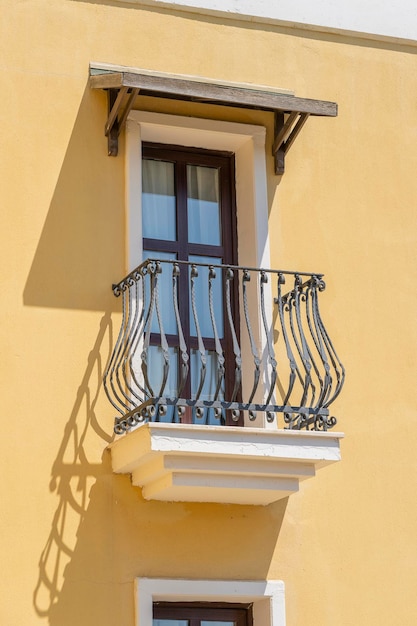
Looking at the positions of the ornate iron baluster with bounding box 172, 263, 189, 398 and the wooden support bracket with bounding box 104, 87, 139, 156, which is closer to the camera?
the ornate iron baluster with bounding box 172, 263, 189, 398

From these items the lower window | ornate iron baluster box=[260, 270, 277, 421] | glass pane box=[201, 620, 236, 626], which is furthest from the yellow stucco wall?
ornate iron baluster box=[260, 270, 277, 421]

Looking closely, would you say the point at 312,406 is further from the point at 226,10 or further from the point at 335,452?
the point at 226,10

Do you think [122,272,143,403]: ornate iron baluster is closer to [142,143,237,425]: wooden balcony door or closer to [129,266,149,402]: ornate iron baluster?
[129,266,149,402]: ornate iron baluster

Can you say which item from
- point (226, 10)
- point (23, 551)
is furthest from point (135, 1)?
point (23, 551)

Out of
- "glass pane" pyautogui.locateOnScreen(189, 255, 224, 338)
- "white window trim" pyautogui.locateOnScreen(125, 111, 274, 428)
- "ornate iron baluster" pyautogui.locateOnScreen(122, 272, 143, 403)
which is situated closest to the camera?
"ornate iron baluster" pyautogui.locateOnScreen(122, 272, 143, 403)

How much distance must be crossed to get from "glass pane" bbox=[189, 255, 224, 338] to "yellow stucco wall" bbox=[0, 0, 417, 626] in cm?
47

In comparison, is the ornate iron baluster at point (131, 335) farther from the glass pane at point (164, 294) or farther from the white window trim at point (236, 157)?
the white window trim at point (236, 157)

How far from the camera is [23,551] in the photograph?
9484mm

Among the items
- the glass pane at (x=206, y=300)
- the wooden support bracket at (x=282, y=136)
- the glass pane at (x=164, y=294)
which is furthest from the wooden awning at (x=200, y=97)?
the glass pane at (x=206, y=300)

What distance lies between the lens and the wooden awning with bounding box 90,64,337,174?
10.2 m

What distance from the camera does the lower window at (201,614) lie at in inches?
387

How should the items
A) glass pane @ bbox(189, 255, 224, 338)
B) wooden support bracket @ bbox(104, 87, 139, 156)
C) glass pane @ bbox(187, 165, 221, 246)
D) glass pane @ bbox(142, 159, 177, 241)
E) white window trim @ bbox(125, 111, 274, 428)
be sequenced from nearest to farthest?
wooden support bracket @ bbox(104, 87, 139, 156), white window trim @ bbox(125, 111, 274, 428), glass pane @ bbox(189, 255, 224, 338), glass pane @ bbox(142, 159, 177, 241), glass pane @ bbox(187, 165, 221, 246)

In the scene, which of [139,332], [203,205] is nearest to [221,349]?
[139,332]

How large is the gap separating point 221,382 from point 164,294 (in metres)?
1.21
